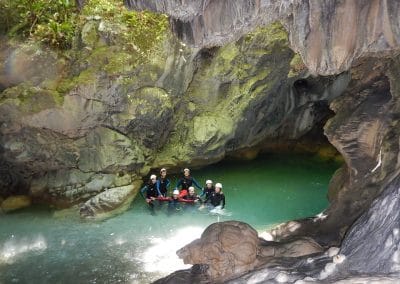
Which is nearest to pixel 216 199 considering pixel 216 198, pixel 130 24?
pixel 216 198

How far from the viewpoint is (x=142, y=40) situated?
13.9 metres

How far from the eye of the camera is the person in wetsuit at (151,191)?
13305mm

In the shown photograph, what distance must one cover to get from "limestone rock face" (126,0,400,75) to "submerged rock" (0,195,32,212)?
29.0 feet

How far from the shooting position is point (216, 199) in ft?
42.5

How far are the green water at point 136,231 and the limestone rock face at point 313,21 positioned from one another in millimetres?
5957

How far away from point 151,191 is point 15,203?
417 centimetres

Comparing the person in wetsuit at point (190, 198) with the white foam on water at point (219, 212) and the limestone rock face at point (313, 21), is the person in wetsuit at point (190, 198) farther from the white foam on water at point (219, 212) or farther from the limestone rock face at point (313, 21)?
the limestone rock face at point (313, 21)

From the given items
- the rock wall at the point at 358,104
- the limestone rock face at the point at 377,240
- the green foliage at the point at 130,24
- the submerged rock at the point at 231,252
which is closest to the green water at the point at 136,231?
the submerged rock at the point at 231,252

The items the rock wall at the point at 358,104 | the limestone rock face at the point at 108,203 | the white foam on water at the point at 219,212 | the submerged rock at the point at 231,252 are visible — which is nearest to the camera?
the rock wall at the point at 358,104

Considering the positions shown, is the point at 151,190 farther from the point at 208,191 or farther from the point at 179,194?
the point at 208,191

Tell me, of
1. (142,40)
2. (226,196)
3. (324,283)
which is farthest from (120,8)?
(324,283)

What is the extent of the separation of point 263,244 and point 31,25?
1004cm

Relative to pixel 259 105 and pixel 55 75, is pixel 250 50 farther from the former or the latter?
pixel 55 75

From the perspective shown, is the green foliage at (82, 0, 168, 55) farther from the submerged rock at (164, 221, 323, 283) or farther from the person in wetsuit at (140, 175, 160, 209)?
the submerged rock at (164, 221, 323, 283)
